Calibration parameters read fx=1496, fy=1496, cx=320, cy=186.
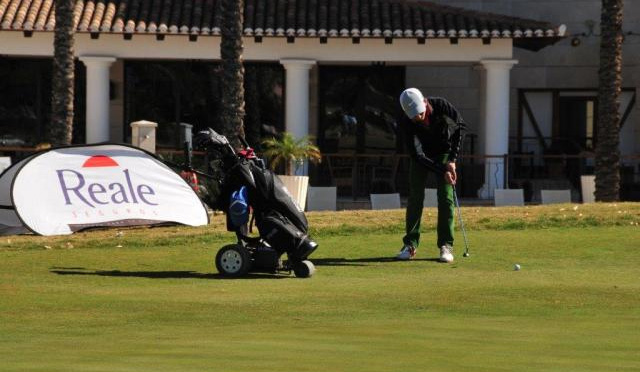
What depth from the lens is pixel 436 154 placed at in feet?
45.7

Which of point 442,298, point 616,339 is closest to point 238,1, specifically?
point 442,298

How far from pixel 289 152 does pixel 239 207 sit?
14733 mm

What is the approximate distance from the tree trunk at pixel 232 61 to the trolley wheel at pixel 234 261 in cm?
1373

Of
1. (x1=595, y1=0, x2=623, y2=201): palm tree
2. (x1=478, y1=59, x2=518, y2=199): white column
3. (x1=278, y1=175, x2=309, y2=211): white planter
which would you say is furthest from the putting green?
(x1=478, y1=59, x2=518, y2=199): white column

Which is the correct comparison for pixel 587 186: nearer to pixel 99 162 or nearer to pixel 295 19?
pixel 295 19

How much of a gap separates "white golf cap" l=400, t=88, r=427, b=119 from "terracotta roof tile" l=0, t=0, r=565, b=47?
16698 millimetres

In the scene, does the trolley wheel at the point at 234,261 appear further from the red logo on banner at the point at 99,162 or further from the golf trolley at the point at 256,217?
the red logo on banner at the point at 99,162

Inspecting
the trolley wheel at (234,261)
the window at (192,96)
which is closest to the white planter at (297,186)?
the window at (192,96)

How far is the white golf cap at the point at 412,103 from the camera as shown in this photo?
1341cm

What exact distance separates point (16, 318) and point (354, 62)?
2229 cm

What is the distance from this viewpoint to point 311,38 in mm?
31203

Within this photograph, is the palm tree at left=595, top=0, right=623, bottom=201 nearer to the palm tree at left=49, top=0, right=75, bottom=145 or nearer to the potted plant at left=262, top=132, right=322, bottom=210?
the potted plant at left=262, top=132, right=322, bottom=210

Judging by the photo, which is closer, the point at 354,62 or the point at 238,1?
the point at 238,1

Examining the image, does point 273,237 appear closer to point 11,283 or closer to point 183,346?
point 11,283
